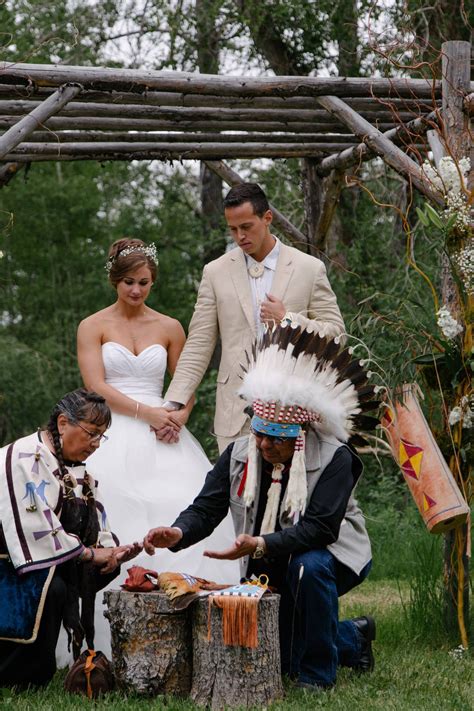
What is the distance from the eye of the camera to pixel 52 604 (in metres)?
4.64

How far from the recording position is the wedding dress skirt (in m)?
5.43

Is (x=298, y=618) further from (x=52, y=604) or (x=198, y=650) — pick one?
(x=52, y=604)

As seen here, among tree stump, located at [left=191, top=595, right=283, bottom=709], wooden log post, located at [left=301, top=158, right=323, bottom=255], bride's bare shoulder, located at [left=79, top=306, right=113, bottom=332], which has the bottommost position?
tree stump, located at [left=191, top=595, right=283, bottom=709]

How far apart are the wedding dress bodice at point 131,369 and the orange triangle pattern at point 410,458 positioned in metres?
1.43

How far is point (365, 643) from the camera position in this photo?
5.11m

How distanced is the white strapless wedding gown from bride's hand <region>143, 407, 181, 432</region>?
5 centimetres

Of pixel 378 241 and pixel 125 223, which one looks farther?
pixel 125 223

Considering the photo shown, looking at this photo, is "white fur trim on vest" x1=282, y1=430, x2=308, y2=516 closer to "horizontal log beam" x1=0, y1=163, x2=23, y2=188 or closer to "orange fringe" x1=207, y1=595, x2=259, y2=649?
"orange fringe" x1=207, y1=595, x2=259, y2=649

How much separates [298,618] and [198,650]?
489 millimetres

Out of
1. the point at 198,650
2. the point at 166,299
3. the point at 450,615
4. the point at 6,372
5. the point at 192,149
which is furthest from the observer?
the point at 166,299

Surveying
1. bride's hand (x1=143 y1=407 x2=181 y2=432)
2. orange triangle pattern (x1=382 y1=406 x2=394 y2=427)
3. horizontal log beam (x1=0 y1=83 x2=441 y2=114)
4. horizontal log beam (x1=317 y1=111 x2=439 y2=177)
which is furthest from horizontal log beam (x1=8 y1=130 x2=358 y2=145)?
orange triangle pattern (x1=382 y1=406 x2=394 y2=427)

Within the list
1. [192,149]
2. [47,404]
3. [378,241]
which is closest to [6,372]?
[47,404]

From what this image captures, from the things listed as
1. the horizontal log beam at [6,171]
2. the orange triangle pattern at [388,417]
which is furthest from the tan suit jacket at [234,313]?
the horizontal log beam at [6,171]

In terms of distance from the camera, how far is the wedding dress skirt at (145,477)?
5.43 meters
